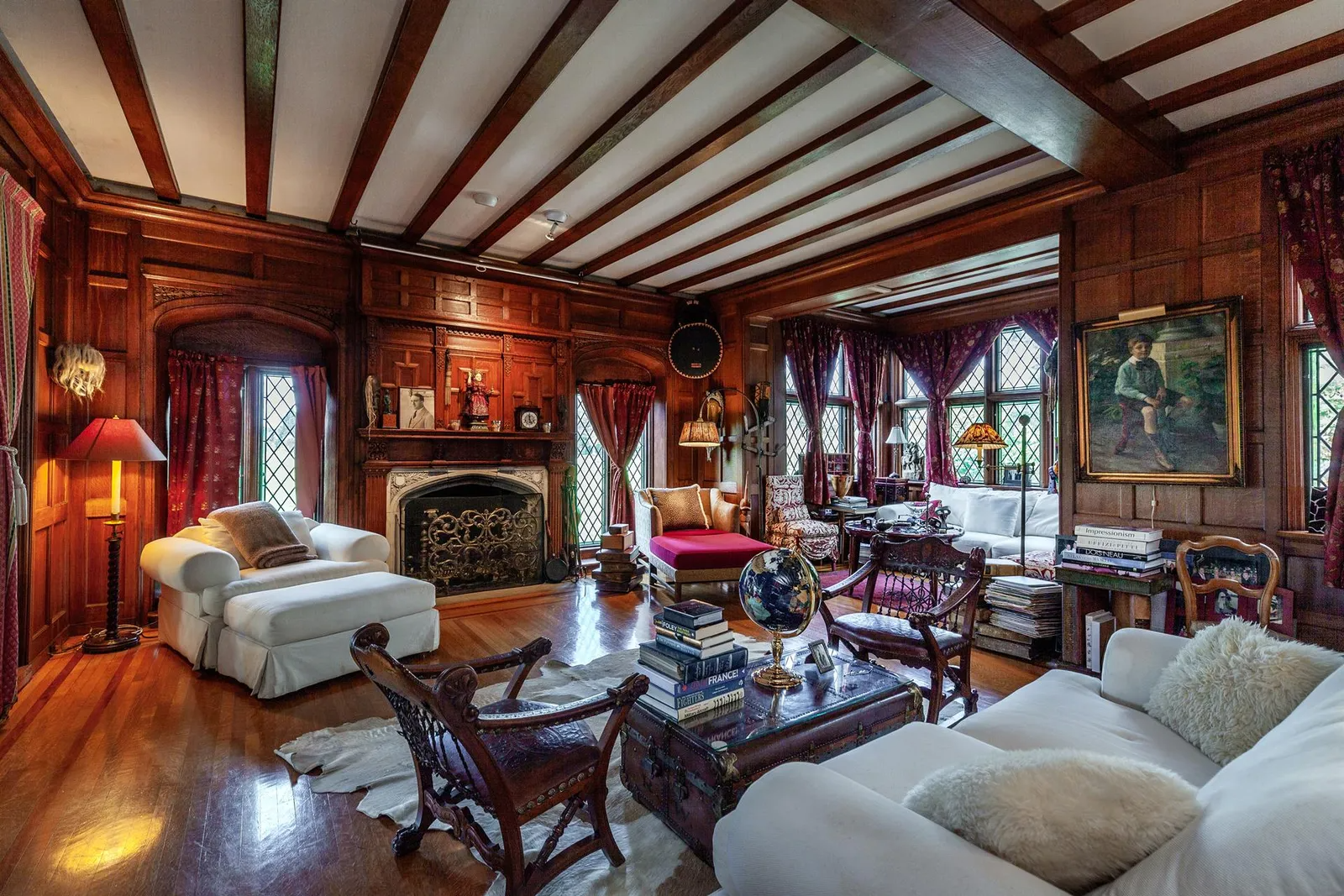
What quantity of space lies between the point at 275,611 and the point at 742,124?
10.9 ft

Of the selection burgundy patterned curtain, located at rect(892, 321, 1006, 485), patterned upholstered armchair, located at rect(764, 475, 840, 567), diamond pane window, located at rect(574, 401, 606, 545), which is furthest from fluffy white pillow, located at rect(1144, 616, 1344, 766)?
burgundy patterned curtain, located at rect(892, 321, 1006, 485)

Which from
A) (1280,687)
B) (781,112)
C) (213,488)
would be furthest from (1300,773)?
(213,488)

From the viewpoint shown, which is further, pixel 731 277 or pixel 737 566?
pixel 731 277

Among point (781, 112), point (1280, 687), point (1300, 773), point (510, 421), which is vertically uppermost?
point (781, 112)

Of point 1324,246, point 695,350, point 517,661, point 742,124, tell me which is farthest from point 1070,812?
point 695,350

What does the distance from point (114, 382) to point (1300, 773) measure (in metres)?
5.64

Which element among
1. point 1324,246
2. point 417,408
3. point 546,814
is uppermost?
point 1324,246

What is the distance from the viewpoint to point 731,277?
19.9 feet

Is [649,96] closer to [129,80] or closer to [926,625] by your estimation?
[129,80]

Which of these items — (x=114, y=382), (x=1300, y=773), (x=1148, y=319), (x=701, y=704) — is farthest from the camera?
(x=114, y=382)

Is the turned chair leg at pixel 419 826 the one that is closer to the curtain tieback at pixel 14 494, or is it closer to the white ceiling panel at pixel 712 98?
the curtain tieback at pixel 14 494

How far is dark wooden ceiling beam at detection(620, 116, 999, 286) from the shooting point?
127 inches

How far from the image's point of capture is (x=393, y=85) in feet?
9.16

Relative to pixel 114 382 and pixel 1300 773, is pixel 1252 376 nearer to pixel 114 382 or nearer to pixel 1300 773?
pixel 1300 773
